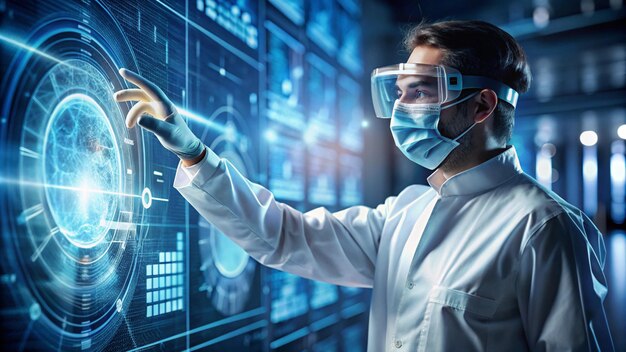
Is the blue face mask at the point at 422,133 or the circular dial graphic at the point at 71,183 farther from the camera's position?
the blue face mask at the point at 422,133

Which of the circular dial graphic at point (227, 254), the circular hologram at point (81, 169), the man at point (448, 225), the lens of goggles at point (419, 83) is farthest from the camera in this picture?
the circular dial graphic at point (227, 254)

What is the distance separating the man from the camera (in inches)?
45.2

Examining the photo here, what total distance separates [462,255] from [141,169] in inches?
34.3

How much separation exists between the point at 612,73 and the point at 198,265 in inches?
114

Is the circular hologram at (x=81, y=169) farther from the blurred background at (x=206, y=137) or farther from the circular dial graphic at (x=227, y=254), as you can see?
the circular dial graphic at (x=227, y=254)

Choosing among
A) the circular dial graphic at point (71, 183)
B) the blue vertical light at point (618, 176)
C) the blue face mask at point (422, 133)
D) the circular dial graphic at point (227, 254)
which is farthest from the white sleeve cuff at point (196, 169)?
the blue vertical light at point (618, 176)

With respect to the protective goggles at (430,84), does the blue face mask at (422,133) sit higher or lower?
lower

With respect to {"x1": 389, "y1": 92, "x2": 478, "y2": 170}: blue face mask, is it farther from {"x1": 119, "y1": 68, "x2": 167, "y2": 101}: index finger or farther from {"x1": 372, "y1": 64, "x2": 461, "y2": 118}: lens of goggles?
{"x1": 119, "y1": 68, "x2": 167, "y2": 101}: index finger

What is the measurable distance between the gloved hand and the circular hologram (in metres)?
0.08

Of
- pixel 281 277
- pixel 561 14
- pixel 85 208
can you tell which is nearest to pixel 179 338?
pixel 85 208

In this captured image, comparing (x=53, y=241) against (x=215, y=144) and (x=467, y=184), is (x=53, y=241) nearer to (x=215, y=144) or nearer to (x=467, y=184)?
(x=215, y=144)

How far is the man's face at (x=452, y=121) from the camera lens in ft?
4.53

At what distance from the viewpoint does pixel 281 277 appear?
197 centimetres

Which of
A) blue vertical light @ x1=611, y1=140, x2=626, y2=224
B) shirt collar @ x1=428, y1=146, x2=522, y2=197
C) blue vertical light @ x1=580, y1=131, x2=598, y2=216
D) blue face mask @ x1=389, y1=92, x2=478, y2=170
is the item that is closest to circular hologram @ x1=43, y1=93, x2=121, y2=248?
blue face mask @ x1=389, y1=92, x2=478, y2=170
